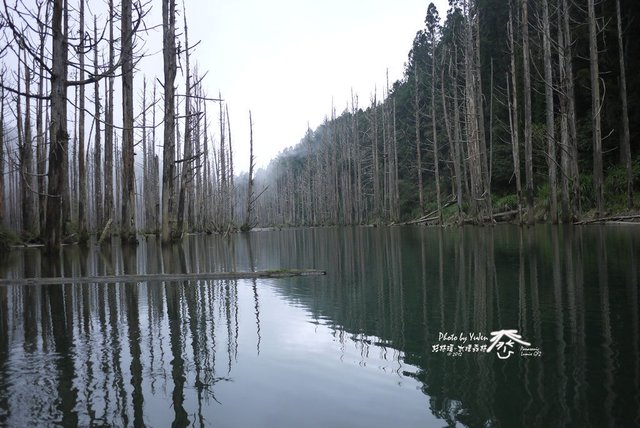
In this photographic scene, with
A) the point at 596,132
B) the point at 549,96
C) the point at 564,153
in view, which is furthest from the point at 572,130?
the point at 549,96

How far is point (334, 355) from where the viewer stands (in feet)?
8.86

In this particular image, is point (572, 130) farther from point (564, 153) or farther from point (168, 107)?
point (168, 107)

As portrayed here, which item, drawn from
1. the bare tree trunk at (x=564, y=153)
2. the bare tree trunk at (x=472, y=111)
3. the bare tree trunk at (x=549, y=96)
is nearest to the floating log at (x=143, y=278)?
the bare tree trunk at (x=564, y=153)

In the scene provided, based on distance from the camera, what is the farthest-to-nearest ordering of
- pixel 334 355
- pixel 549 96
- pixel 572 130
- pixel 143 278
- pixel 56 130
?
pixel 549 96 < pixel 572 130 < pixel 56 130 < pixel 143 278 < pixel 334 355

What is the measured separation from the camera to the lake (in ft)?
6.14

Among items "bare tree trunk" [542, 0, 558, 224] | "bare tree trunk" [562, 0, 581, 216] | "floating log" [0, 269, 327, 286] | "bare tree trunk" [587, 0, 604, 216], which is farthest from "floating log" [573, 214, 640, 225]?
"floating log" [0, 269, 327, 286]

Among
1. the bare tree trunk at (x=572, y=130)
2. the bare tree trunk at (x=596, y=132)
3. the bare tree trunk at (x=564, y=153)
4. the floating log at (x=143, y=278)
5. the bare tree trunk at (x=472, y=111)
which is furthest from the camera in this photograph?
the bare tree trunk at (x=472, y=111)

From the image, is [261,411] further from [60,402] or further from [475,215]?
[475,215]

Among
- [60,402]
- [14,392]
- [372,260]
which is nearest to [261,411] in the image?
[60,402]

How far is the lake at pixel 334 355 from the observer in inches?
73.7

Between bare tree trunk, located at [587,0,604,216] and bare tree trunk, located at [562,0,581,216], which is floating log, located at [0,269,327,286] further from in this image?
bare tree trunk, located at [562,0,581,216]

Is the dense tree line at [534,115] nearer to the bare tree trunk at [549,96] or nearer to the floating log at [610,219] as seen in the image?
the bare tree trunk at [549,96]

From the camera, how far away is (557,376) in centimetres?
215

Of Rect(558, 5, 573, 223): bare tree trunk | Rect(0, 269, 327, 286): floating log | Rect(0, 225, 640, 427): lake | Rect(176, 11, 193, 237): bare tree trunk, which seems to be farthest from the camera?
Rect(176, 11, 193, 237): bare tree trunk
